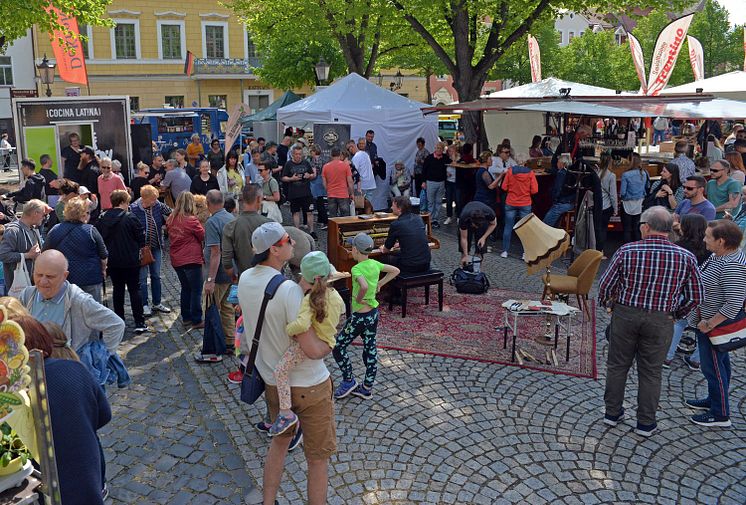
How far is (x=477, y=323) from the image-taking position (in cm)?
803

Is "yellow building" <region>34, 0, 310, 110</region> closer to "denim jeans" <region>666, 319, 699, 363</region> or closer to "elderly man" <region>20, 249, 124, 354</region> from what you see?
"elderly man" <region>20, 249, 124, 354</region>

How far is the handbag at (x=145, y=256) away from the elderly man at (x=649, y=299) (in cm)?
512

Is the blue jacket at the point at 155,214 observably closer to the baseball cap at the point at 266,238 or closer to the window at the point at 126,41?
the baseball cap at the point at 266,238

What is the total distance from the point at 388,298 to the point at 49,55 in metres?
36.0

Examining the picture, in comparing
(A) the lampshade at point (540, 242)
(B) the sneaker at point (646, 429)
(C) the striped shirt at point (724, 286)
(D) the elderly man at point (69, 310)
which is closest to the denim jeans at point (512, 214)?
(A) the lampshade at point (540, 242)

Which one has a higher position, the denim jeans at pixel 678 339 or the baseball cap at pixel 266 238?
the baseball cap at pixel 266 238

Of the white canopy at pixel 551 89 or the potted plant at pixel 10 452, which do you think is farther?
the white canopy at pixel 551 89

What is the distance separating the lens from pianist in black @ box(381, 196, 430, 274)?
7.93 metres

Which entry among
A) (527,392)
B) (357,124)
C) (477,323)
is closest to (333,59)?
(357,124)

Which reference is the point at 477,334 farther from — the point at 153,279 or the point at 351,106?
the point at 351,106

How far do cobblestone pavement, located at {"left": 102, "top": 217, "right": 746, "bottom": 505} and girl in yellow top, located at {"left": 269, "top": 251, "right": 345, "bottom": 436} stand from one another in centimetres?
93

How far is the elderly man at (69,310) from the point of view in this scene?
14.3ft

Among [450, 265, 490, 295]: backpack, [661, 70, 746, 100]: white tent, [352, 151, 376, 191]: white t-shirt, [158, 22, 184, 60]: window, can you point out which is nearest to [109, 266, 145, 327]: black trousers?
[450, 265, 490, 295]: backpack

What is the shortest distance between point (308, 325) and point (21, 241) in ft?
14.0
